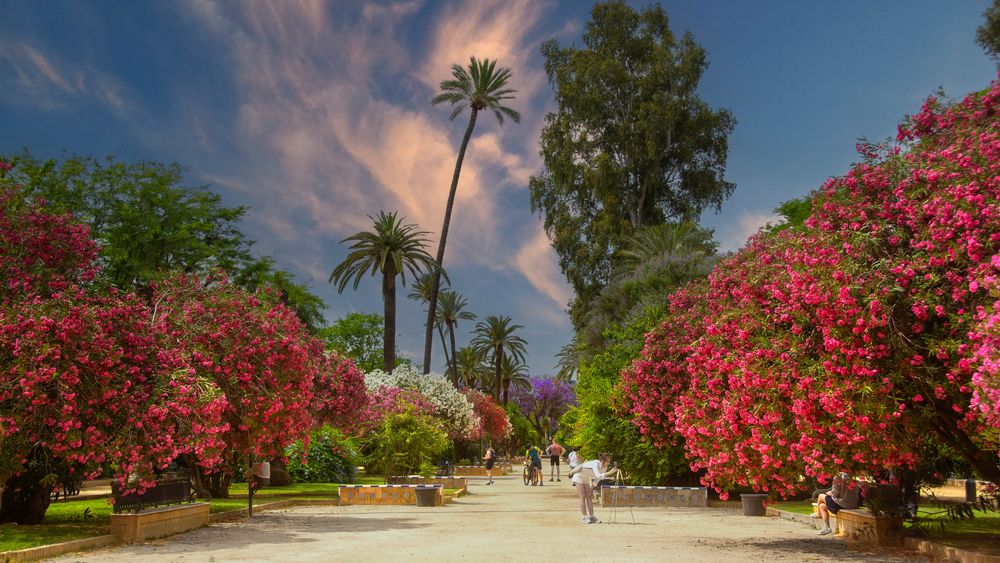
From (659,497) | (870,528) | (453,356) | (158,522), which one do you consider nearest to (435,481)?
(659,497)

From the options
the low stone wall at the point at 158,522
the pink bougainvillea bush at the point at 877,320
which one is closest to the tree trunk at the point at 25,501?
the low stone wall at the point at 158,522

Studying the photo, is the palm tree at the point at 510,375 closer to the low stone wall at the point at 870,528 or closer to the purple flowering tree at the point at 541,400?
the purple flowering tree at the point at 541,400

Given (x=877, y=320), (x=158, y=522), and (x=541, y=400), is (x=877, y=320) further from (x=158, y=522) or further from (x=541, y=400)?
(x=541, y=400)

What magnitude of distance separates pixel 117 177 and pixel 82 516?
2030cm

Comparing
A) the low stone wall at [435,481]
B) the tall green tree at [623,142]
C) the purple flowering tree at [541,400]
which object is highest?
the tall green tree at [623,142]

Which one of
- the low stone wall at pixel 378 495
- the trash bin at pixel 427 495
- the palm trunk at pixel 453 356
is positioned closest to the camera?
the trash bin at pixel 427 495

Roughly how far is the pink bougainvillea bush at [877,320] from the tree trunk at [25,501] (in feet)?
39.1

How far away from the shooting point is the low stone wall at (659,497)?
23422 mm

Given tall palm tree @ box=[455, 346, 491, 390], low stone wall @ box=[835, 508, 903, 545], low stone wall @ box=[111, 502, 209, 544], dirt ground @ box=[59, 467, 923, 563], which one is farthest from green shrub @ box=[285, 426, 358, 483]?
tall palm tree @ box=[455, 346, 491, 390]

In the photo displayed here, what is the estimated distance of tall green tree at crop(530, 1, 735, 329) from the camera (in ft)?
152

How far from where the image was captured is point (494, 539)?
44.3 ft

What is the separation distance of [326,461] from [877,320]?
2787 cm

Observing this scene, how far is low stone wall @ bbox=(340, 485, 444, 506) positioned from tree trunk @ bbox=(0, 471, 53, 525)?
31.5ft

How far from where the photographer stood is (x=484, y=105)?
177 feet
